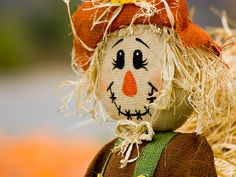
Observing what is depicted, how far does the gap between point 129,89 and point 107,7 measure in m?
0.12

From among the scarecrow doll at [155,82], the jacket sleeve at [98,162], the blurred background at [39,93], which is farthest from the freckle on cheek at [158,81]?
the blurred background at [39,93]

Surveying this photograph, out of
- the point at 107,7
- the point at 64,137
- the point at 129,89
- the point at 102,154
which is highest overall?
the point at 107,7

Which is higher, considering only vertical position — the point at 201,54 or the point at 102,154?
the point at 201,54

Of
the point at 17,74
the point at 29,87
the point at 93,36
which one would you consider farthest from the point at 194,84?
the point at 17,74

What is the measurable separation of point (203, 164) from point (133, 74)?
0.16 m

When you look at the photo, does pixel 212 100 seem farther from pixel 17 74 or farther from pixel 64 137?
pixel 17 74

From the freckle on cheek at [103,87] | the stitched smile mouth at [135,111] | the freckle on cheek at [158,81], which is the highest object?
the freckle on cheek at [158,81]

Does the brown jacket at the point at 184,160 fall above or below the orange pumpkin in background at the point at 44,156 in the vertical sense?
above

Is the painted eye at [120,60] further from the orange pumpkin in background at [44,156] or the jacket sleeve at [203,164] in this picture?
the orange pumpkin in background at [44,156]

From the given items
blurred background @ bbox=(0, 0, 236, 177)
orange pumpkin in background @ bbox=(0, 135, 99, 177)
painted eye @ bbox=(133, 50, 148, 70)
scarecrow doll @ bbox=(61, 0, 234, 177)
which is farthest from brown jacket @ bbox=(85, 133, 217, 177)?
orange pumpkin in background @ bbox=(0, 135, 99, 177)

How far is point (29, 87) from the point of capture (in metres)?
4.24

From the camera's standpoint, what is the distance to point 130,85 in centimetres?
93

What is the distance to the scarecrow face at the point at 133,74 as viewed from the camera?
3.03 feet

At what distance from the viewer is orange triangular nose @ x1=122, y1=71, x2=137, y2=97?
928 mm
